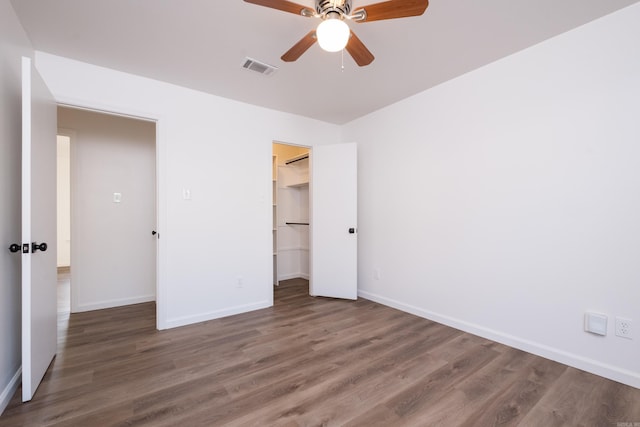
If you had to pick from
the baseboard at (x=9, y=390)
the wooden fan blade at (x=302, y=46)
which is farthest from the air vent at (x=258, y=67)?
the baseboard at (x=9, y=390)

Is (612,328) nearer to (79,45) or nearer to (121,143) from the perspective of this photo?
(79,45)

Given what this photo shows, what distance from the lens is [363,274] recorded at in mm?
3812

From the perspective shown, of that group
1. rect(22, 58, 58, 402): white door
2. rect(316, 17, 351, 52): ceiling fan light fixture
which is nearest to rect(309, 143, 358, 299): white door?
rect(316, 17, 351, 52): ceiling fan light fixture

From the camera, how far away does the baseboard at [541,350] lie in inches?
73.0

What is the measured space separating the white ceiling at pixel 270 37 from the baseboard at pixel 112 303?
2.66 metres

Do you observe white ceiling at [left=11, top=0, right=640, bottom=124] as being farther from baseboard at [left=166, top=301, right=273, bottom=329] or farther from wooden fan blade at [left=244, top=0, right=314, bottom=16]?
baseboard at [left=166, top=301, right=273, bottom=329]

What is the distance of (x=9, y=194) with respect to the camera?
1.76 meters

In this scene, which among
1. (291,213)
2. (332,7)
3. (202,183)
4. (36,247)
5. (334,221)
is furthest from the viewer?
(291,213)

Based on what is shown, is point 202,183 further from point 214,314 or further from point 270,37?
point 270,37

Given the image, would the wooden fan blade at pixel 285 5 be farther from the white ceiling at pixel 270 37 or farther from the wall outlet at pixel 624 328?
the wall outlet at pixel 624 328

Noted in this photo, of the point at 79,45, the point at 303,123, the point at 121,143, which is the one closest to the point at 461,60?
the point at 303,123

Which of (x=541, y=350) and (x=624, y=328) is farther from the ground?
(x=624, y=328)

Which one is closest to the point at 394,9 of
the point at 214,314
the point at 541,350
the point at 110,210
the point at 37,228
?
the point at 37,228

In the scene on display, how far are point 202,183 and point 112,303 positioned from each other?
77.0 inches
